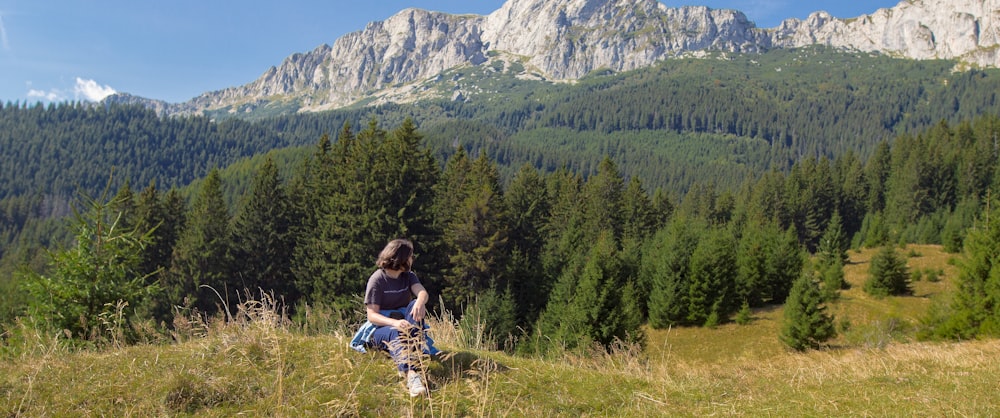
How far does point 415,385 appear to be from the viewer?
4777 mm

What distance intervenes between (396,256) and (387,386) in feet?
4.72

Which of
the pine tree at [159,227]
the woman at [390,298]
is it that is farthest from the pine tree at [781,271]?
the pine tree at [159,227]

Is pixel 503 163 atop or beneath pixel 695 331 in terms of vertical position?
atop

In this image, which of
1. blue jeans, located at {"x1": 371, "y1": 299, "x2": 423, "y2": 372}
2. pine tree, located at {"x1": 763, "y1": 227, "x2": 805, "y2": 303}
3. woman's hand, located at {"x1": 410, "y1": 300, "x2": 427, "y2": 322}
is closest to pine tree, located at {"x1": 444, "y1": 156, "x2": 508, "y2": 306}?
pine tree, located at {"x1": 763, "y1": 227, "x2": 805, "y2": 303}

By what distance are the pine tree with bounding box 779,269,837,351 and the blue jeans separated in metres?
22.7

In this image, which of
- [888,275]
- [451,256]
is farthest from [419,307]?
[888,275]

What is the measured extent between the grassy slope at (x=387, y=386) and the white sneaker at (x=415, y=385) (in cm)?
8

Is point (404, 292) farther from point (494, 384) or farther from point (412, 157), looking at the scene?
point (412, 157)

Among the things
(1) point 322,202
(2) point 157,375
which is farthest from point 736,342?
(2) point 157,375

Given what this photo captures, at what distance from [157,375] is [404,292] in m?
2.56

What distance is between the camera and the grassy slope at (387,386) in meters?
4.50

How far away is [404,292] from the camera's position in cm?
589

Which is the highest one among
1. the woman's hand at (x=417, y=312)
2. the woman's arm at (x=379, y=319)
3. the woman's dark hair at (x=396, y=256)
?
the woman's dark hair at (x=396, y=256)

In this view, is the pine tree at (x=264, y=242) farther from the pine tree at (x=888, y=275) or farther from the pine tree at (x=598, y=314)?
the pine tree at (x=888, y=275)
